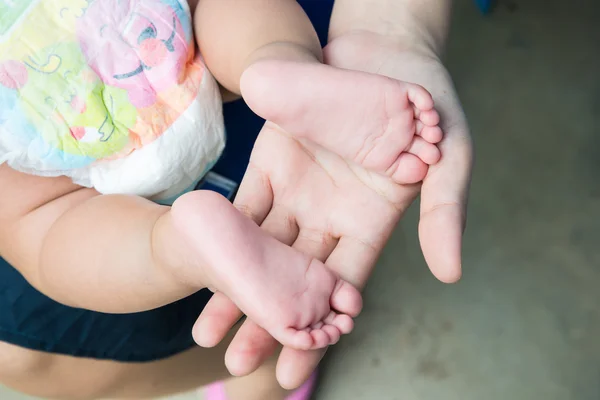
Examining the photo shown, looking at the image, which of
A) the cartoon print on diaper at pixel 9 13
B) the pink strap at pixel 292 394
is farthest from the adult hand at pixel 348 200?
the pink strap at pixel 292 394

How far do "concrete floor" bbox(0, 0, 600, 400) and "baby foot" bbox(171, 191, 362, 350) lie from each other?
49cm

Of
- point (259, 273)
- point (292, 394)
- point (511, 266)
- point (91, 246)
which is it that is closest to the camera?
point (259, 273)

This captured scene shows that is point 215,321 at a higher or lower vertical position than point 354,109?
lower

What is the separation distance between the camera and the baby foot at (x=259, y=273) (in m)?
0.46

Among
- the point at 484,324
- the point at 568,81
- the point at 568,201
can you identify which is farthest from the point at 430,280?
the point at 568,81

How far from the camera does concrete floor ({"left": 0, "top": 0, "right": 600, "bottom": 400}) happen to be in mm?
929

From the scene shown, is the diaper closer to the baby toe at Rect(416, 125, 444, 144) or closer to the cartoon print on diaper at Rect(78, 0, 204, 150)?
the cartoon print on diaper at Rect(78, 0, 204, 150)

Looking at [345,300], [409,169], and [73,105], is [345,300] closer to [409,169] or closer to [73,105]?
[409,169]

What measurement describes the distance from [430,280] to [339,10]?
0.47 meters

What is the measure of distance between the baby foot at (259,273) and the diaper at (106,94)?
17 cm

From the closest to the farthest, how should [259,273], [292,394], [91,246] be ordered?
[259,273], [91,246], [292,394]

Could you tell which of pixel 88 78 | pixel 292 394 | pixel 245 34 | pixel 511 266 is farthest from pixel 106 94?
pixel 511 266

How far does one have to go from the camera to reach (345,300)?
1.64 ft

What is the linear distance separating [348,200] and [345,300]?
0.11 m
